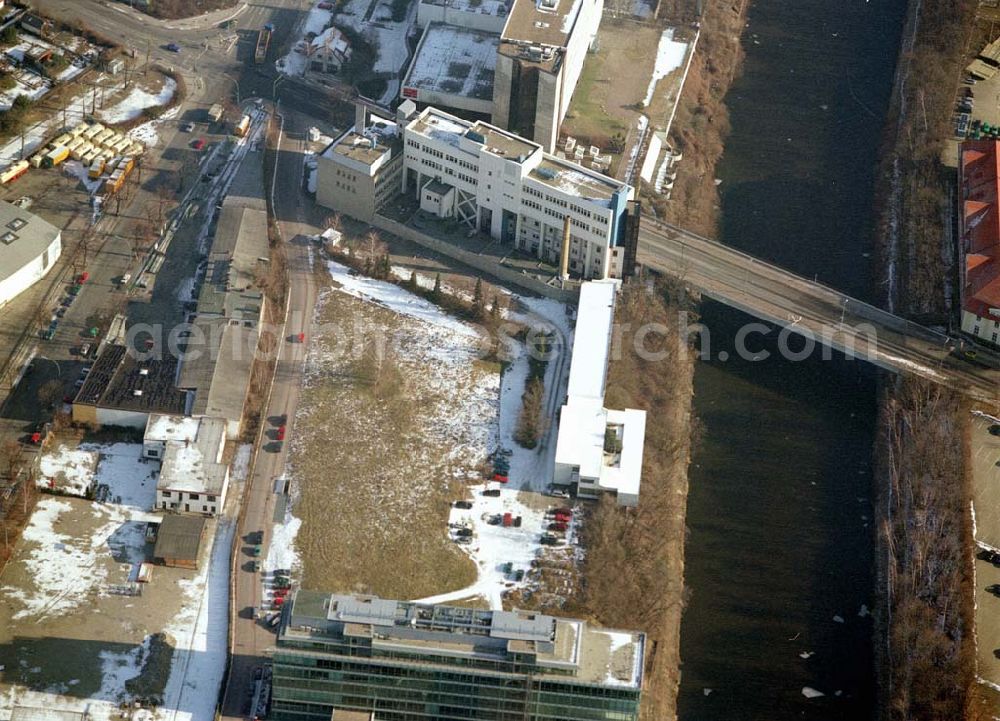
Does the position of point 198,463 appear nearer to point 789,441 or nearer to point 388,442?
point 388,442

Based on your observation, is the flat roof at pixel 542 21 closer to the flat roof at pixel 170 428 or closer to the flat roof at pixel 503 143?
the flat roof at pixel 503 143

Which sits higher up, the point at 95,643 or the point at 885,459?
the point at 885,459

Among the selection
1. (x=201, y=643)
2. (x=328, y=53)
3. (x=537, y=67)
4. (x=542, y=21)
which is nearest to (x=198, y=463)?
(x=201, y=643)

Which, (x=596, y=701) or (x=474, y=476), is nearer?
(x=596, y=701)

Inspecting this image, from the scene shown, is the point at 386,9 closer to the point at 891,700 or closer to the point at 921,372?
the point at 921,372

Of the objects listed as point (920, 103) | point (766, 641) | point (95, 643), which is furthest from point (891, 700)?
point (920, 103)

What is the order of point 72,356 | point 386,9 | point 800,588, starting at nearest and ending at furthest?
point 800,588 → point 72,356 → point 386,9

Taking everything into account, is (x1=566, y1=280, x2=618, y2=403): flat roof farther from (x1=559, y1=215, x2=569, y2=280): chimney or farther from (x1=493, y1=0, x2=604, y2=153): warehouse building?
(x1=493, y1=0, x2=604, y2=153): warehouse building

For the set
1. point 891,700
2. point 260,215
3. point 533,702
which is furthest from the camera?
point 260,215
